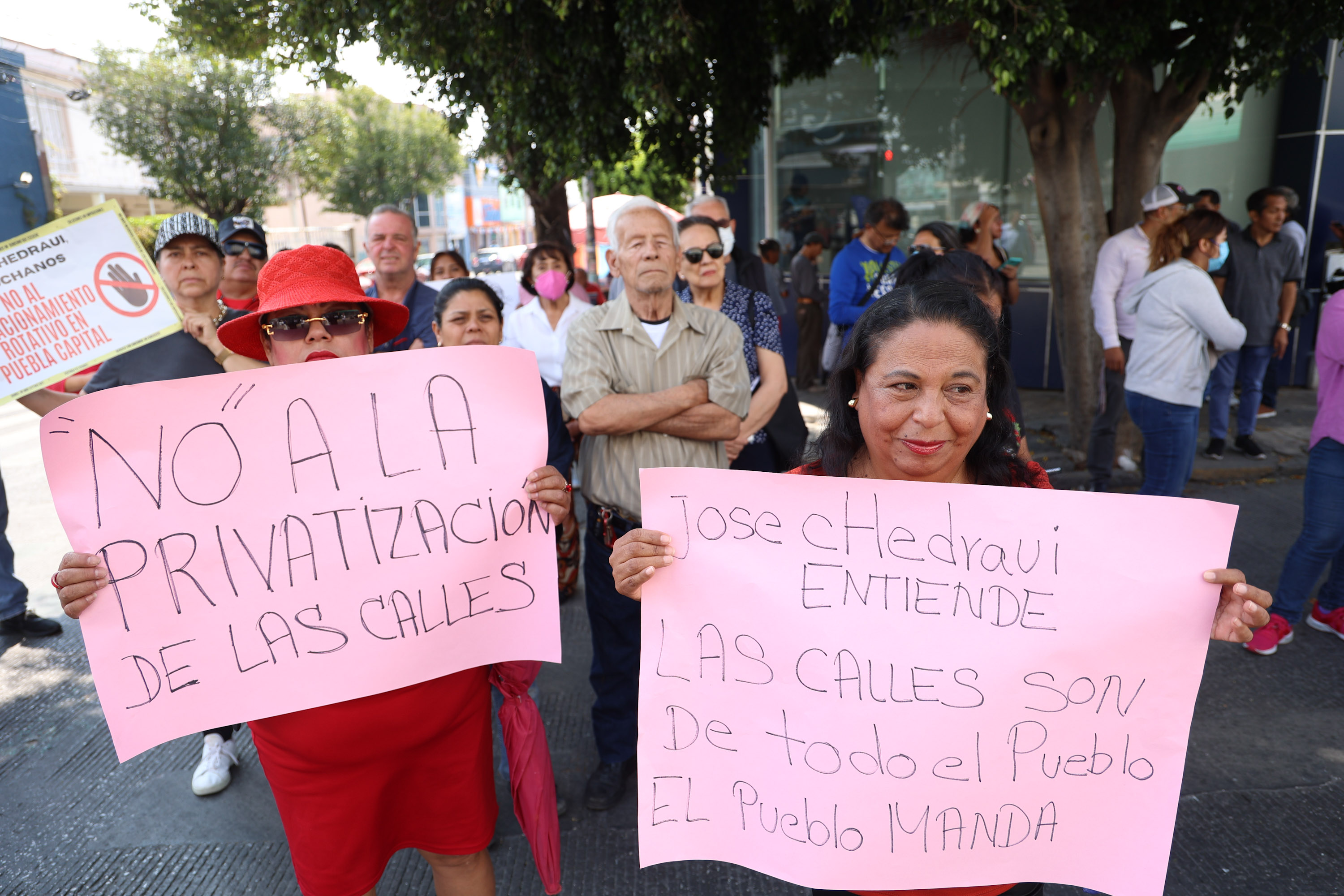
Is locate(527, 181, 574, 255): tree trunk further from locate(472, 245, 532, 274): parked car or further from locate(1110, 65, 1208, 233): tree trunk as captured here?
locate(472, 245, 532, 274): parked car

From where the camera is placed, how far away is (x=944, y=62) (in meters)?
10.1

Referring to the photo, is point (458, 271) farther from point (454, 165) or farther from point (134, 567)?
point (454, 165)

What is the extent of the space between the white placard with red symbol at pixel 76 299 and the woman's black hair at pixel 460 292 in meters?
0.84

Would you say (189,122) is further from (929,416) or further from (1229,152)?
(929,416)

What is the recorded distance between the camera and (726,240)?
4.63 metres

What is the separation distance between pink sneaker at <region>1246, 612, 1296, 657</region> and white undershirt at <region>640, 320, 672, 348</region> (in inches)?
121

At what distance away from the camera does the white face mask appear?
160 inches

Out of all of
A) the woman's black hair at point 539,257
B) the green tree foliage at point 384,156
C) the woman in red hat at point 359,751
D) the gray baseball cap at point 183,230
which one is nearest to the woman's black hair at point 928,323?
the woman in red hat at point 359,751

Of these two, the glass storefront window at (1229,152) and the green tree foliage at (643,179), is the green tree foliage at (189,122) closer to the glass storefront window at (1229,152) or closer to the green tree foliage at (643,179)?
the green tree foliage at (643,179)

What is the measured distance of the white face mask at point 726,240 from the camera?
407 centimetres

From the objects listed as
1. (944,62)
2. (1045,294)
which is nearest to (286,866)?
(1045,294)

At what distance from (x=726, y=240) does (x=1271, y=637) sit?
10.6 feet

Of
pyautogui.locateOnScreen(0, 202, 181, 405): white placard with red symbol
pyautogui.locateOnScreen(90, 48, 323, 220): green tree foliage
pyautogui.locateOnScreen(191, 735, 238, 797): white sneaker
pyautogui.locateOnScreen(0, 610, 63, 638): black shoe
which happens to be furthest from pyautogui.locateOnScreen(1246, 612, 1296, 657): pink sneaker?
pyautogui.locateOnScreen(90, 48, 323, 220): green tree foliage

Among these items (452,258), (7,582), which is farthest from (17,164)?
(7,582)
